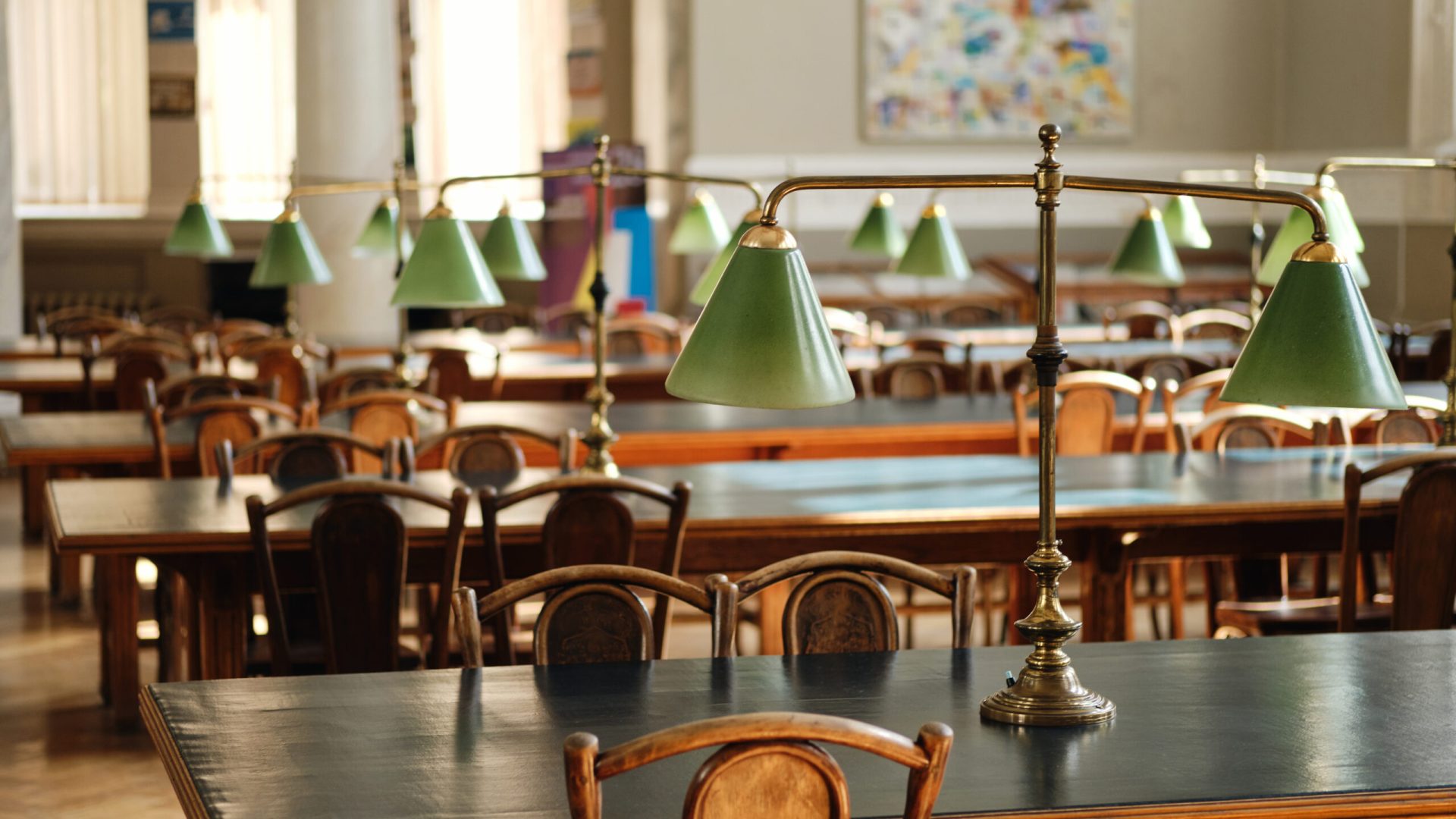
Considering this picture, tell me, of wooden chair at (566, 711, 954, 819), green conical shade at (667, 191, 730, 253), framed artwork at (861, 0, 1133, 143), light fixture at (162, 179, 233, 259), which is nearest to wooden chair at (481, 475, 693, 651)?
wooden chair at (566, 711, 954, 819)

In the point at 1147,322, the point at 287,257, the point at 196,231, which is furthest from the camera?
the point at 1147,322

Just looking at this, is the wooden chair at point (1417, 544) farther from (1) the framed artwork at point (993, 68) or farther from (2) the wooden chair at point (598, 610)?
(1) the framed artwork at point (993, 68)

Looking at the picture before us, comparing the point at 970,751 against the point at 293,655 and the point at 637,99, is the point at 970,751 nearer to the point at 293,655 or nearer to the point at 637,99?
the point at 293,655

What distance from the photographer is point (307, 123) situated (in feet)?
33.8

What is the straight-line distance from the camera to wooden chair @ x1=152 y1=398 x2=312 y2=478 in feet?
15.9

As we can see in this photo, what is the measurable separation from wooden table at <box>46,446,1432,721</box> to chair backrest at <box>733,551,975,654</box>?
1079mm

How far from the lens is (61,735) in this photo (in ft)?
15.4

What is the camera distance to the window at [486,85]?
600 inches

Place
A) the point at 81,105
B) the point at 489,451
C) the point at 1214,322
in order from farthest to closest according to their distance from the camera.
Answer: the point at 81,105, the point at 1214,322, the point at 489,451

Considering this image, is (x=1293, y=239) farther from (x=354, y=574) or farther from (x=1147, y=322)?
(x=1147, y=322)

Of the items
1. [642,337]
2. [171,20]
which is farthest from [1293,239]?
[171,20]

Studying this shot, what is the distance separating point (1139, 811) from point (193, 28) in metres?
14.1

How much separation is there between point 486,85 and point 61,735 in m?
11.3

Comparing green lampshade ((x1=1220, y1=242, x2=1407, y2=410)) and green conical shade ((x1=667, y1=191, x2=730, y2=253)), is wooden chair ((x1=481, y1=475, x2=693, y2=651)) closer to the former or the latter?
green lampshade ((x1=1220, y1=242, x2=1407, y2=410))
